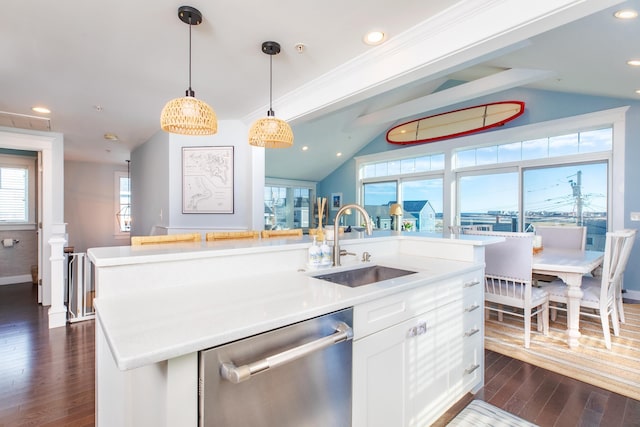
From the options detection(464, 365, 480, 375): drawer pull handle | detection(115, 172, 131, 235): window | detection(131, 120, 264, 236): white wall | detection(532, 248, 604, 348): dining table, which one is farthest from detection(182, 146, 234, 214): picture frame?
detection(115, 172, 131, 235): window

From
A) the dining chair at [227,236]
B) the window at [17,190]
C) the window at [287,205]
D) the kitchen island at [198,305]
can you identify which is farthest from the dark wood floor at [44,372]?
the window at [287,205]

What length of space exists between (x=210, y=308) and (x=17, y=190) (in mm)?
6254

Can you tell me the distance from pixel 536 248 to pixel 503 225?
2.53 m

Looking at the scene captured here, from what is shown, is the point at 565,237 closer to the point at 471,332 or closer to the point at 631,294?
the point at 631,294

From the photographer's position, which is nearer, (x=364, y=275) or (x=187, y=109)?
(x=187, y=109)

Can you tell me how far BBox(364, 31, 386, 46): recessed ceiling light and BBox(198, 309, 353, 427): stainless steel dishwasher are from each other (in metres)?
1.94

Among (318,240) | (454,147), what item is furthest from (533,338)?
(454,147)

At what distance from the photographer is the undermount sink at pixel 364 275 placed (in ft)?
6.09

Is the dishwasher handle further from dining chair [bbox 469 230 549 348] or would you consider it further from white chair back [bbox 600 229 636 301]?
white chair back [bbox 600 229 636 301]

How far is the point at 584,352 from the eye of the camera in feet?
8.30

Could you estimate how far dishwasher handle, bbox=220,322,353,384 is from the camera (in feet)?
2.71

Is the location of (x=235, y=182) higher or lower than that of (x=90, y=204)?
higher

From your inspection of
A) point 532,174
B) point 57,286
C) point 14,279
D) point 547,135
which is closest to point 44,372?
point 57,286

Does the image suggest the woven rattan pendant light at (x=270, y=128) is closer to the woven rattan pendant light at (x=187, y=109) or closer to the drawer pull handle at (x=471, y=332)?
the woven rattan pendant light at (x=187, y=109)
